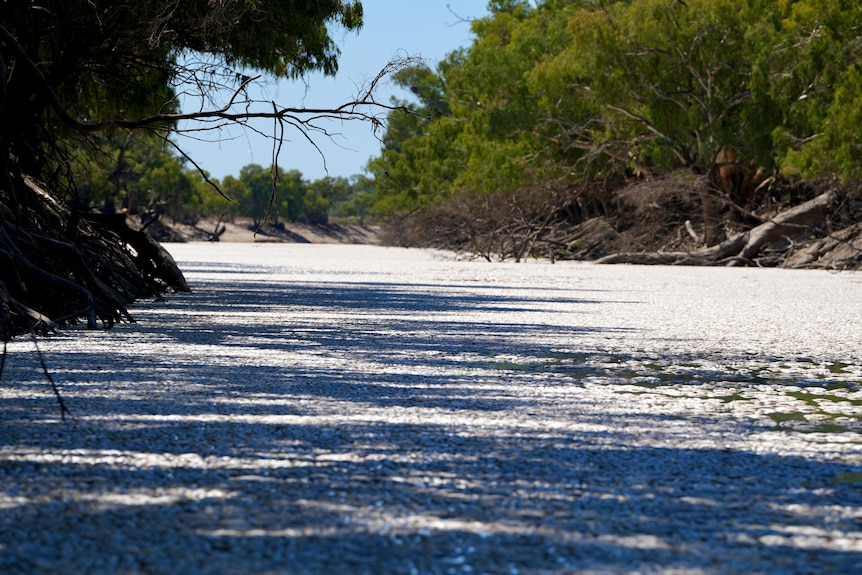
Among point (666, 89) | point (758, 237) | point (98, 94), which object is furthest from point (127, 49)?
point (666, 89)

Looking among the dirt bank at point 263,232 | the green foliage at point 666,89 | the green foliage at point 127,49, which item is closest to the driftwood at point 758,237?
the green foliage at point 666,89

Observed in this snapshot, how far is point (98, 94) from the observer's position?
15117 millimetres

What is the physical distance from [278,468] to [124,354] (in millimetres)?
3866

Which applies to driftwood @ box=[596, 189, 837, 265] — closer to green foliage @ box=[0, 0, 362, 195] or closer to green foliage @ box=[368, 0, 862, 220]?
green foliage @ box=[368, 0, 862, 220]

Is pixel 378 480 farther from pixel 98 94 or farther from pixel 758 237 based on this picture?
pixel 758 237

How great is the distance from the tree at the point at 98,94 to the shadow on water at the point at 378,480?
2.05 meters

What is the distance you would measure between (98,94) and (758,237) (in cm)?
1959

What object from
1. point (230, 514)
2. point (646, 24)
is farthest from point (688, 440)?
point (646, 24)

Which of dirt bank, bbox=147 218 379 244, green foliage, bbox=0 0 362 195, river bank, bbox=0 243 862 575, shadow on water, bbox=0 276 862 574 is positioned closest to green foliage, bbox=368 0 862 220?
green foliage, bbox=0 0 362 195

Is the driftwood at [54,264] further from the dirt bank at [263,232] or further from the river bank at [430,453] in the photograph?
the dirt bank at [263,232]

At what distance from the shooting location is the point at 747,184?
115 feet

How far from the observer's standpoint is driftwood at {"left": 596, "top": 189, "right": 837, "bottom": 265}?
95.9 feet

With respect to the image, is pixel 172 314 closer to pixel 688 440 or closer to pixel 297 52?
pixel 297 52

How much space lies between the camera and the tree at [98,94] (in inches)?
367
